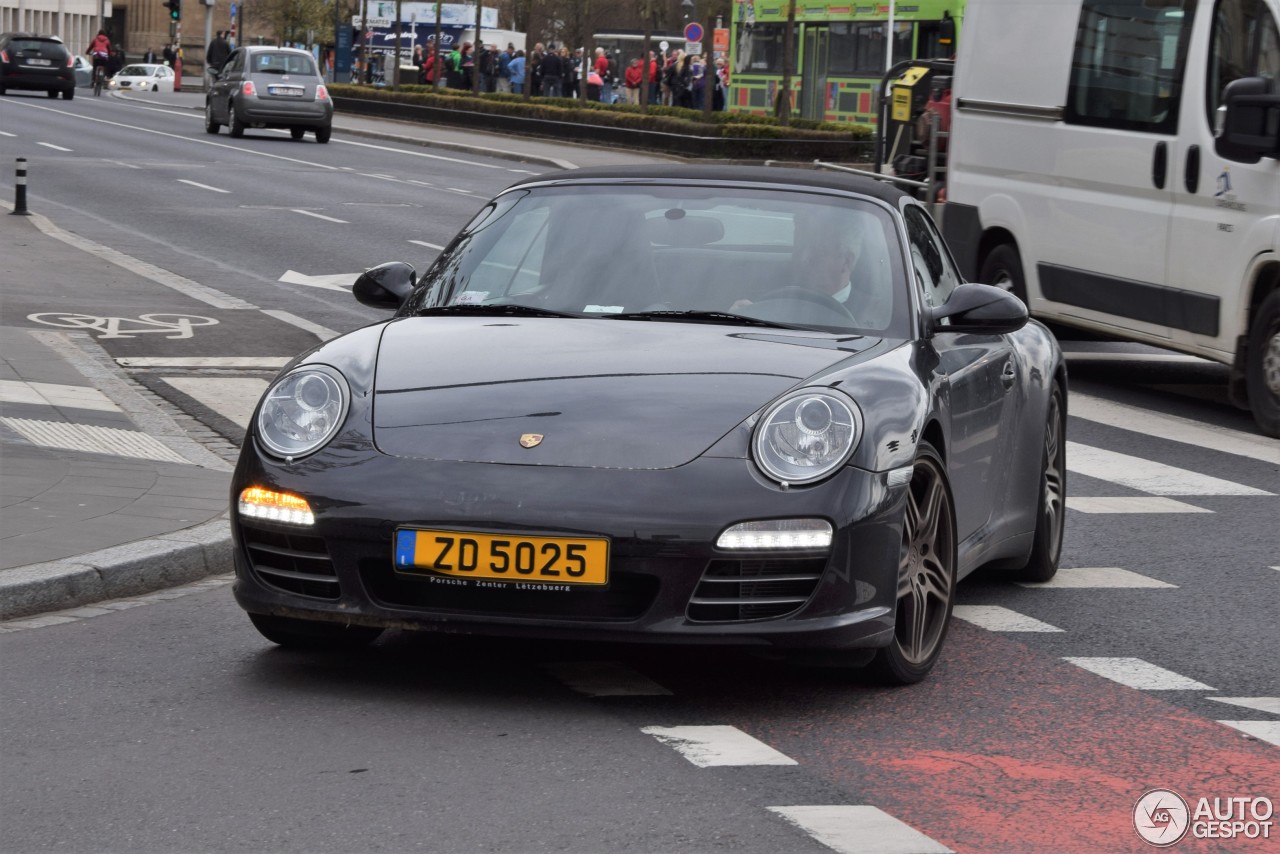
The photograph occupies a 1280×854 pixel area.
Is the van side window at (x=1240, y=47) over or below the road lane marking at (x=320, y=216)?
over

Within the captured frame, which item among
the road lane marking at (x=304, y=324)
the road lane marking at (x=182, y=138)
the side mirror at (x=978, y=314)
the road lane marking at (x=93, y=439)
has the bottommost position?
the road lane marking at (x=182, y=138)

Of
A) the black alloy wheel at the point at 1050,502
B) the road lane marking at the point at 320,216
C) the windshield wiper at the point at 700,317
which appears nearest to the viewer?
the windshield wiper at the point at 700,317

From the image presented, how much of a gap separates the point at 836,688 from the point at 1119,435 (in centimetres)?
610

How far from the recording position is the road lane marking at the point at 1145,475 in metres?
9.52

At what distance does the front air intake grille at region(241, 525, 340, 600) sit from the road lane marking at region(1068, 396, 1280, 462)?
6.50 metres

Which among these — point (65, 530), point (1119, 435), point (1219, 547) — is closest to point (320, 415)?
point (65, 530)

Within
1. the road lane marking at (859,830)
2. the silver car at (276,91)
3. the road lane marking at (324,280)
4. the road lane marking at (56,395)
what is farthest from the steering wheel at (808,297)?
the silver car at (276,91)

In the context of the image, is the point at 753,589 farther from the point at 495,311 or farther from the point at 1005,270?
the point at 1005,270

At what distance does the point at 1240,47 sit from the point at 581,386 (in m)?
7.49

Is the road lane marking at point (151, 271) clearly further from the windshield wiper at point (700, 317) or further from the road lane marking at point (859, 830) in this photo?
the road lane marking at point (859, 830)

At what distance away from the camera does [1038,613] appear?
6.72 m

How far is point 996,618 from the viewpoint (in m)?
6.61

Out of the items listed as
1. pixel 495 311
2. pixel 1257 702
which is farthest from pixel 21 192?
pixel 1257 702

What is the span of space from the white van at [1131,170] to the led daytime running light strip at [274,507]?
7.19m
